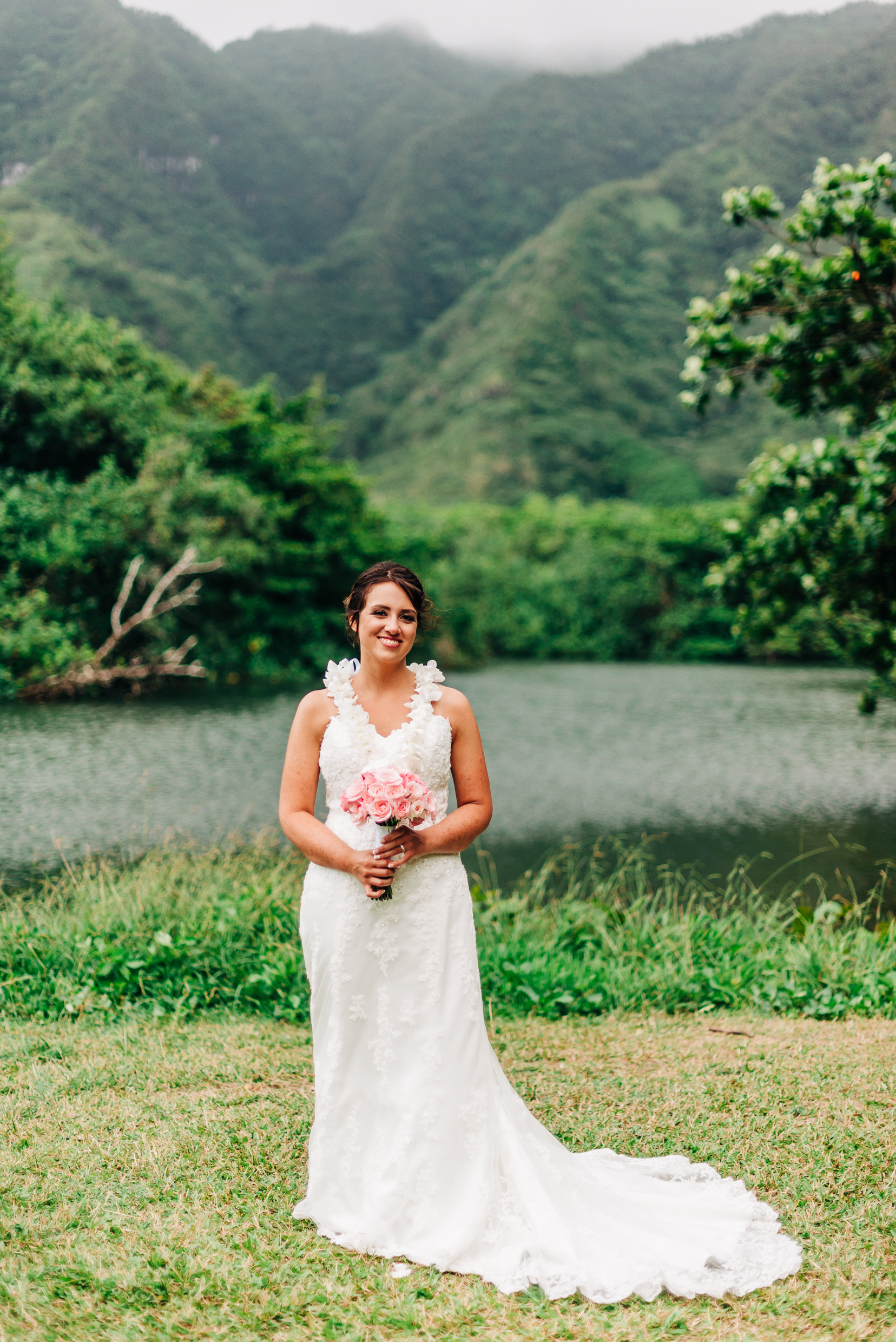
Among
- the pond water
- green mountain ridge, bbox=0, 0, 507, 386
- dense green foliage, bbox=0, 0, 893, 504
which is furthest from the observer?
dense green foliage, bbox=0, 0, 893, 504

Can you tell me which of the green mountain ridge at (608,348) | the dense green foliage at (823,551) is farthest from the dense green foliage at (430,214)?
the dense green foliage at (823,551)

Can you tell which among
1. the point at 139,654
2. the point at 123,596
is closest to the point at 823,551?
the point at 123,596

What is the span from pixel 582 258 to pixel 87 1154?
8144 cm

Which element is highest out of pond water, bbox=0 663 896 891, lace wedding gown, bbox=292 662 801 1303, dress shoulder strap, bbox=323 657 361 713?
dress shoulder strap, bbox=323 657 361 713

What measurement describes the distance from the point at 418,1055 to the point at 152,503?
63.1 feet

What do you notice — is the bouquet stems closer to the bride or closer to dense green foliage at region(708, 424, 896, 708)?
the bride

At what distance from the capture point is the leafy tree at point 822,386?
720 centimetres

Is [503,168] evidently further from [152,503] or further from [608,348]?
[152,503]

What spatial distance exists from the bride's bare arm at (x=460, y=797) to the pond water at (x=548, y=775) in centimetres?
509

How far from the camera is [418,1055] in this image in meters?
3.05

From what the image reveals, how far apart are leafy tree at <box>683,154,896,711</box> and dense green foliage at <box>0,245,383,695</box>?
13.1 metres

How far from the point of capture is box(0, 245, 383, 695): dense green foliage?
61.6ft

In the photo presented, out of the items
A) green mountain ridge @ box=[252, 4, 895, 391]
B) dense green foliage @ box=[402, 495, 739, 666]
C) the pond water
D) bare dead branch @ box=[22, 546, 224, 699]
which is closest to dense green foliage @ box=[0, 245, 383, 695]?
bare dead branch @ box=[22, 546, 224, 699]

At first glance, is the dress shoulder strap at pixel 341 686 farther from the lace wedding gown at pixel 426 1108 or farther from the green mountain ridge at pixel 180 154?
the green mountain ridge at pixel 180 154
